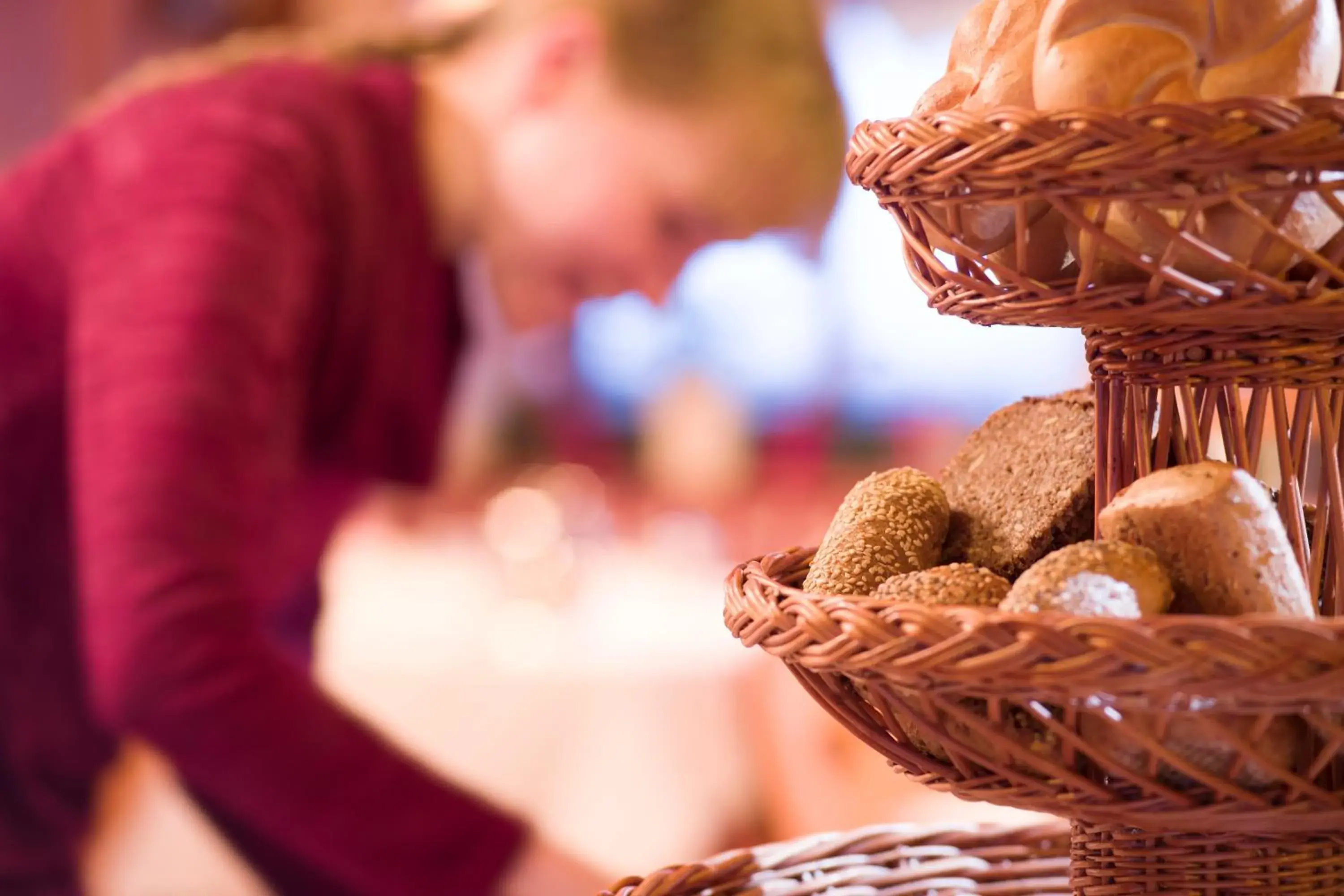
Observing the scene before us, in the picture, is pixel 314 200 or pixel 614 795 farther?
pixel 614 795

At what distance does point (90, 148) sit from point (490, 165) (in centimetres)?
43

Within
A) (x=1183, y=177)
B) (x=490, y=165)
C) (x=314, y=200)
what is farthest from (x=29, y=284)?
(x=1183, y=177)

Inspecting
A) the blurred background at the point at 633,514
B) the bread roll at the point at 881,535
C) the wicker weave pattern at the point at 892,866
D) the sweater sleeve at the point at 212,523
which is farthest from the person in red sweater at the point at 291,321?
the bread roll at the point at 881,535

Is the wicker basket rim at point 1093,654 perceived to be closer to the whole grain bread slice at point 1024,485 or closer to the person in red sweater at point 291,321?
the whole grain bread slice at point 1024,485

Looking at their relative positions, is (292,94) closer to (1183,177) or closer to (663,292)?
(663,292)

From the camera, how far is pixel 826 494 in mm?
3795

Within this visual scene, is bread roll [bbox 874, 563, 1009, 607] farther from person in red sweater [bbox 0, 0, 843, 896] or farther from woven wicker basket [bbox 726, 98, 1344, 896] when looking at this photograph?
person in red sweater [bbox 0, 0, 843, 896]

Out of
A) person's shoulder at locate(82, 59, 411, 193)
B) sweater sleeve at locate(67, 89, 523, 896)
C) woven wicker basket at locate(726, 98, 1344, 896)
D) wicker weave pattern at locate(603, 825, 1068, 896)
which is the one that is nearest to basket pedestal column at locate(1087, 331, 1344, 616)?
woven wicker basket at locate(726, 98, 1344, 896)

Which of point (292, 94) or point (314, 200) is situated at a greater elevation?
point (292, 94)

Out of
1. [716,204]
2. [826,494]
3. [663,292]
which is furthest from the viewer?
[826,494]

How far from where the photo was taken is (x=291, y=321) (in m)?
1.20

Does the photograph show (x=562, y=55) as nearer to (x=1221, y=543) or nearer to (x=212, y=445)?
(x=212, y=445)

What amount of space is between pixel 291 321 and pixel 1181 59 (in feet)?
2.88

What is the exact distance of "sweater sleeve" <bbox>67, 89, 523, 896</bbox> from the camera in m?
1.04
